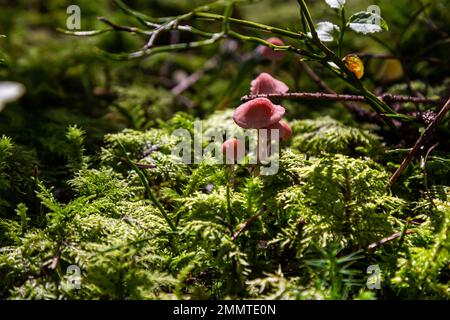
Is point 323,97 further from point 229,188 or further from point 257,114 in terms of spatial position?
point 229,188

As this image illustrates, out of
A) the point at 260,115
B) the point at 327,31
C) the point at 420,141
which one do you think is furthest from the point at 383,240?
the point at 327,31

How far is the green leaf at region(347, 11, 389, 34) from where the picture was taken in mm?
953

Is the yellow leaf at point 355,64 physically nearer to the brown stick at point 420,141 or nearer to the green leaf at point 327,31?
the green leaf at point 327,31

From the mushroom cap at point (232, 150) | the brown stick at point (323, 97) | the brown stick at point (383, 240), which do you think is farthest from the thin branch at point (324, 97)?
the brown stick at point (383, 240)

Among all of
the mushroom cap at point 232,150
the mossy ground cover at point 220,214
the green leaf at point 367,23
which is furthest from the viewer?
the mushroom cap at point 232,150

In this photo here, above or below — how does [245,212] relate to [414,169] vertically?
below

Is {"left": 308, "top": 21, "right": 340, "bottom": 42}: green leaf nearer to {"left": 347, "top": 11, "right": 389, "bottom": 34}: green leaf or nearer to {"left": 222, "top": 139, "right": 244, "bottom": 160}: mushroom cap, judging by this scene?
{"left": 347, "top": 11, "right": 389, "bottom": 34}: green leaf

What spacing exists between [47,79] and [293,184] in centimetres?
122

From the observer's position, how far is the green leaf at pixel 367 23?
95 cm

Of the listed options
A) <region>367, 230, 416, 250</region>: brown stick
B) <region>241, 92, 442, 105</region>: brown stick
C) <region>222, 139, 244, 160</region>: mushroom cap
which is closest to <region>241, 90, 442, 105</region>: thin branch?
<region>241, 92, 442, 105</region>: brown stick

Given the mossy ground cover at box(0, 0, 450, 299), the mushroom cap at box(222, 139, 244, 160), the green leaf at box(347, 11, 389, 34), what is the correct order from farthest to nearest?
1. the mushroom cap at box(222, 139, 244, 160)
2. the green leaf at box(347, 11, 389, 34)
3. the mossy ground cover at box(0, 0, 450, 299)

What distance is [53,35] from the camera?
2.56 metres
